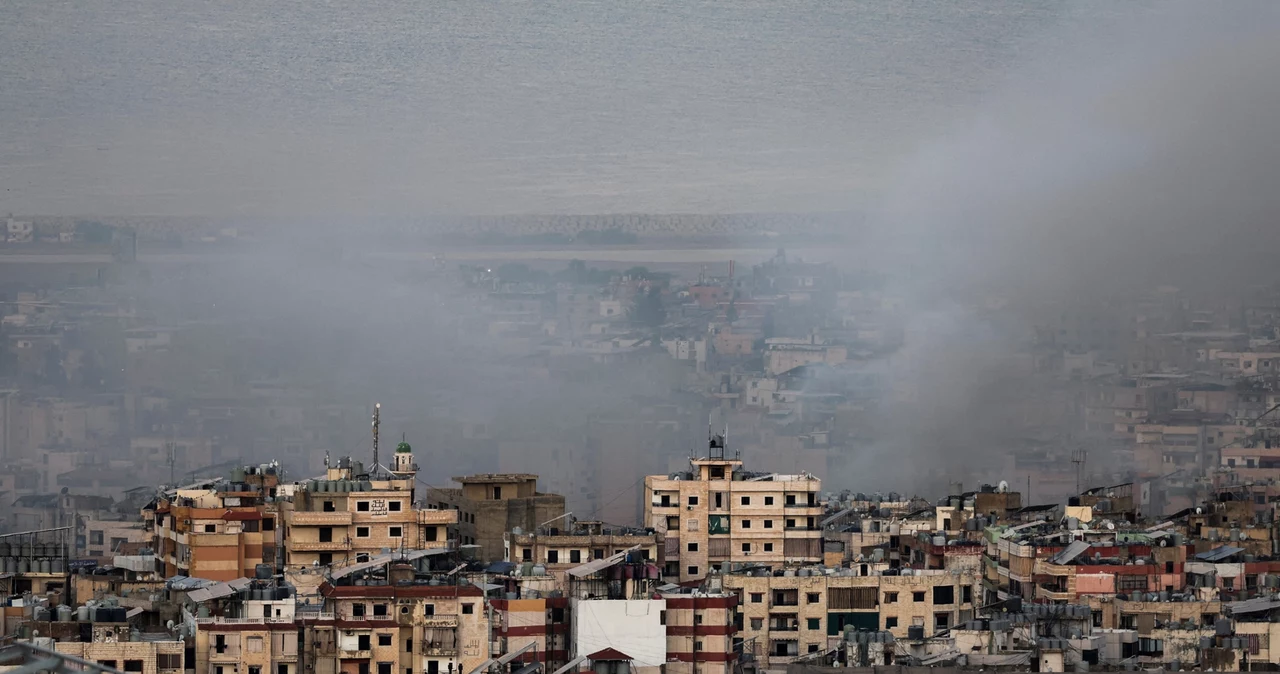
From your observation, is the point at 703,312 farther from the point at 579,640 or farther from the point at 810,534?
the point at 579,640

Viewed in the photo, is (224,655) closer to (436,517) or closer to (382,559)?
(382,559)

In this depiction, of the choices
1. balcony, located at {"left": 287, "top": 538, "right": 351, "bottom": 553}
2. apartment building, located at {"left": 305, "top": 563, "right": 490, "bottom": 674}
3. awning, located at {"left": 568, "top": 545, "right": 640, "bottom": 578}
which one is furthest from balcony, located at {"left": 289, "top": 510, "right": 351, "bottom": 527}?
apartment building, located at {"left": 305, "top": 563, "right": 490, "bottom": 674}

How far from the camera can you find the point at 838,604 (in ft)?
82.1

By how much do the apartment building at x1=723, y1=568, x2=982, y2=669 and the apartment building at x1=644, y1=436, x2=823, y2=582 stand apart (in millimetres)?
3164

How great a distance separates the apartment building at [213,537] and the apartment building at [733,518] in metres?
3.67

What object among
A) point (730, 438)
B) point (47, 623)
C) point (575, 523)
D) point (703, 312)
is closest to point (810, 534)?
point (575, 523)

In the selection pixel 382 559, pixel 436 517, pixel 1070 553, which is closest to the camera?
pixel 382 559

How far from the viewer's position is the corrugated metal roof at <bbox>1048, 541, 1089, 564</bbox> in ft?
88.2

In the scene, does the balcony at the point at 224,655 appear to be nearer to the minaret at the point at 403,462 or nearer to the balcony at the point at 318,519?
the balcony at the point at 318,519

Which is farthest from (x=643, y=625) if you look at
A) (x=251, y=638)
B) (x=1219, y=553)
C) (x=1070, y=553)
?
(x=1219, y=553)

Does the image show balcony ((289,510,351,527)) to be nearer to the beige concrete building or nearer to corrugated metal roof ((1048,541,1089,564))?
the beige concrete building

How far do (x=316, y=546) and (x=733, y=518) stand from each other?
385cm

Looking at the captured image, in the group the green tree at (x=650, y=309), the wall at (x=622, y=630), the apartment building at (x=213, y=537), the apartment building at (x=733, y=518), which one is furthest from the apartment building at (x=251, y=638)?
the green tree at (x=650, y=309)

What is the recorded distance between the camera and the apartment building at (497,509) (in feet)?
100
